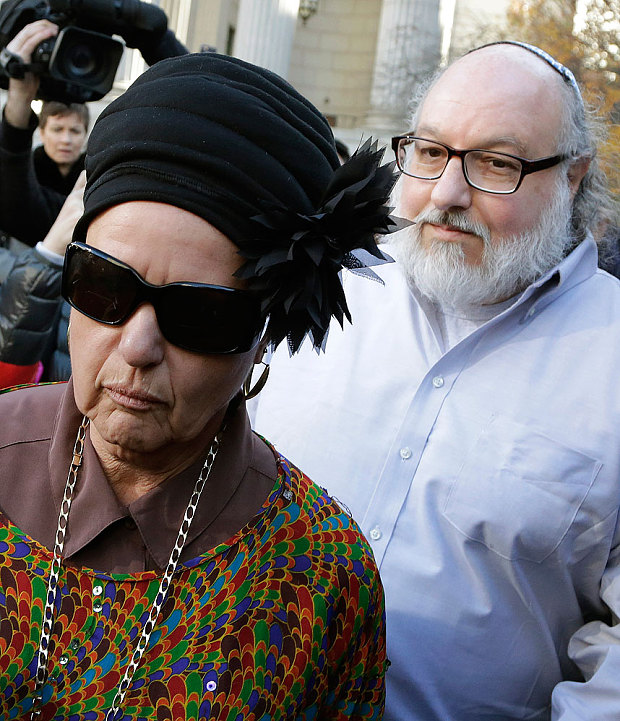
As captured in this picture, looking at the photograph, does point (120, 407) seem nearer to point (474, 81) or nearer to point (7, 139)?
point (474, 81)

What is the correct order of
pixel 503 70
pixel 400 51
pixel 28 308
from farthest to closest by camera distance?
1. pixel 400 51
2. pixel 28 308
3. pixel 503 70

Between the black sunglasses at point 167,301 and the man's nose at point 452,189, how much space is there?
1265 millimetres

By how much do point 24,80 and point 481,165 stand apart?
7.75 feet

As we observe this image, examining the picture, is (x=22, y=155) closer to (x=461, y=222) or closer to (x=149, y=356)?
(x=461, y=222)

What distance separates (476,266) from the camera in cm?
253

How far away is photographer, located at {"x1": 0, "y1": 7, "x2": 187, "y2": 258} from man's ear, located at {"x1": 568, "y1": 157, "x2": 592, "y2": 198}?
2.32 meters

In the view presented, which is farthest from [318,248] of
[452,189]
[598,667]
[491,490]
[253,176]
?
[598,667]

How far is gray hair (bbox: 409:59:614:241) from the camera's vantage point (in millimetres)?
2705

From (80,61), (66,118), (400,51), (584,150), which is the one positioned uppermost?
(400,51)

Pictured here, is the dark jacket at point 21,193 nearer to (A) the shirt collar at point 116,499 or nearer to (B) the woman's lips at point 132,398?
(A) the shirt collar at point 116,499

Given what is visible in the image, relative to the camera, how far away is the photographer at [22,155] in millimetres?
3986

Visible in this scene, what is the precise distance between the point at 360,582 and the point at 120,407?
1.76ft

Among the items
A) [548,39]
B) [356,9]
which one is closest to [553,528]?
[548,39]

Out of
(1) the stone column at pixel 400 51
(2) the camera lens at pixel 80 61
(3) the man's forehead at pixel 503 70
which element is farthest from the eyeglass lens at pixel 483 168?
(1) the stone column at pixel 400 51
